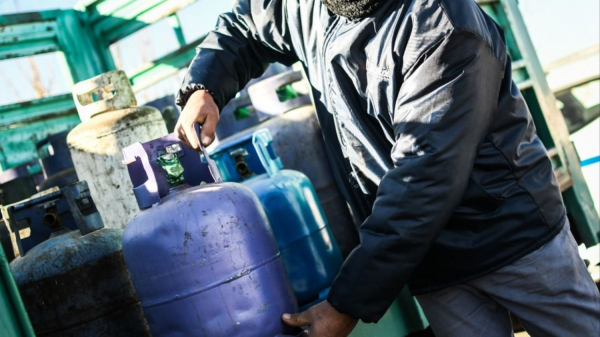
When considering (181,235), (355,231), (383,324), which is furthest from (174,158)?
(355,231)

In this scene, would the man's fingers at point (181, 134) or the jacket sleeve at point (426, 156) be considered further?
the man's fingers at point (181, 134)

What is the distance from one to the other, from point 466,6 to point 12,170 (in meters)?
3.08

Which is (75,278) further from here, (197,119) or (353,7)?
(353,7)

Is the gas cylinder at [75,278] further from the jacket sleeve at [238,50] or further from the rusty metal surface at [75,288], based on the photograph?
the jacket sleeve at [238,50]

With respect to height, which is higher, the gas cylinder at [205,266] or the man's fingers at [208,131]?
the man's fingers at [208,131]

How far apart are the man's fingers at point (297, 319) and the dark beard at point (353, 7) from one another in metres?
0.78

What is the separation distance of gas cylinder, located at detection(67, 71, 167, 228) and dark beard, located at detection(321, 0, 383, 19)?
145 centimetres

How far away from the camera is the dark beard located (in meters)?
1.52

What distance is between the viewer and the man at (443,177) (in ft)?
4.63

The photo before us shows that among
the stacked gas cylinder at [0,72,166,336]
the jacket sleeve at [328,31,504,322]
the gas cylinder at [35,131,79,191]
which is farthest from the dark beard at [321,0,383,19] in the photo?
the gas cylinder at [35,131,79,191]

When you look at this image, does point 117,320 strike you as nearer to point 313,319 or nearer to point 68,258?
point 68,258

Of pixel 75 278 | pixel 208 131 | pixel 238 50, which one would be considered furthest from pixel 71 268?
pixel 238 50

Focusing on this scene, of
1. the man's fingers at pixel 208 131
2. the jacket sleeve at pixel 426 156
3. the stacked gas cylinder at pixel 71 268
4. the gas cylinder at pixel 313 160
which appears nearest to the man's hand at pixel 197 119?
the man's fingers at pixel 208 131

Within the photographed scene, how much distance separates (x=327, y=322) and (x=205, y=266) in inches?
13.6
